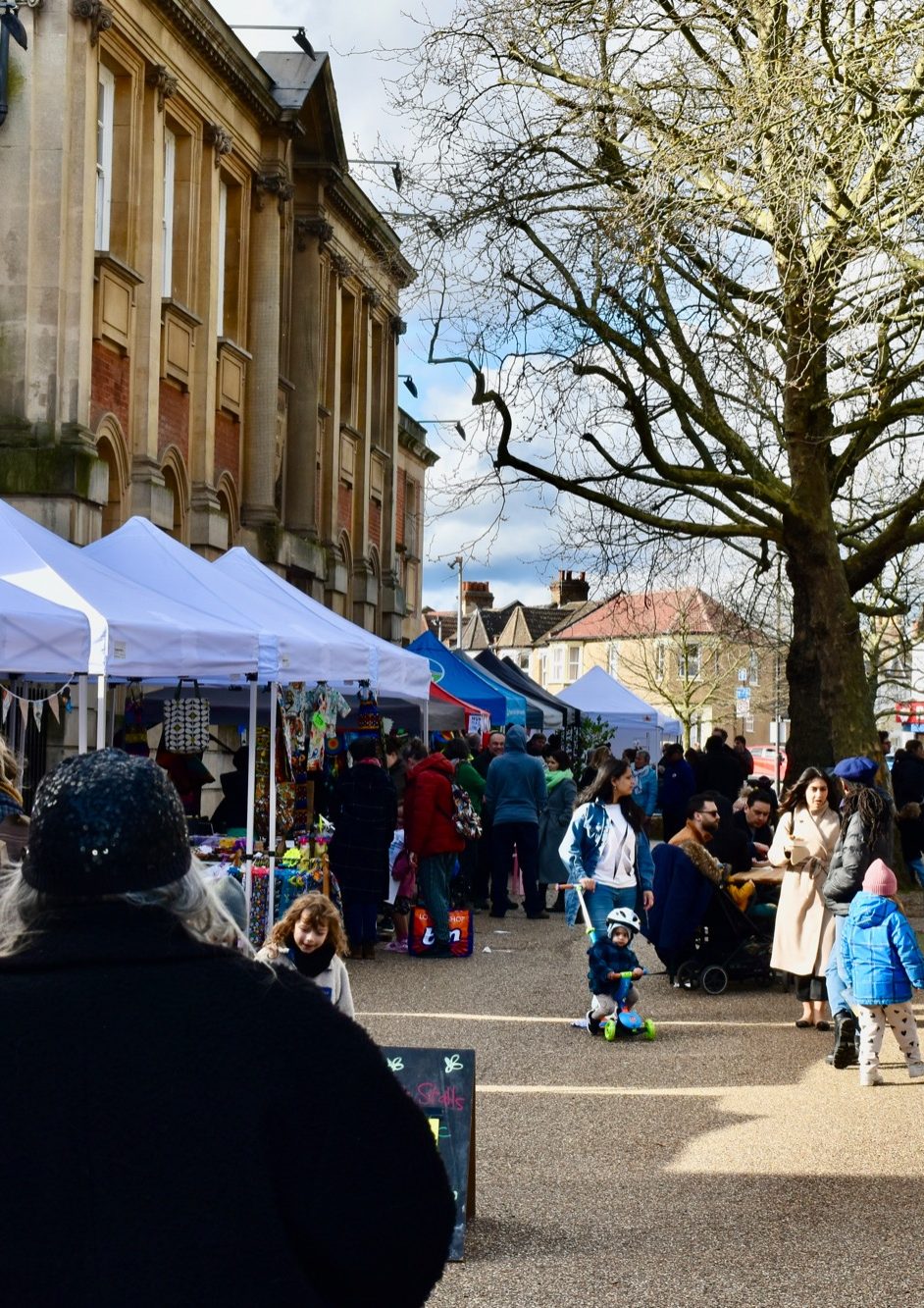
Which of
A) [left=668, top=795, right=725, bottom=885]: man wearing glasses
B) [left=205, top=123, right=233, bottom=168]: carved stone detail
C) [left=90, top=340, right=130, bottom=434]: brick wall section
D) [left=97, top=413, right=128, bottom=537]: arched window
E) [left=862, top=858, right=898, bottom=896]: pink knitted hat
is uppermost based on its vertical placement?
[left=205, top=123, right=233, bottom=168]: carved stone detail

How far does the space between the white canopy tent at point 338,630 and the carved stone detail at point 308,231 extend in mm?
16166

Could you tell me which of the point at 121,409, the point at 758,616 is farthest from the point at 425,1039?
the point at 758,616

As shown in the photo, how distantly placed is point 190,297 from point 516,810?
10.2 meters

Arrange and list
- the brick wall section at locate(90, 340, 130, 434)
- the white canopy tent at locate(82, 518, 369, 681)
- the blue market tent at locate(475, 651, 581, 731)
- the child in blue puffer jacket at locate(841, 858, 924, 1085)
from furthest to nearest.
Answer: the blue market tent at locate(475, 651, 581, 731)
the brick wall section at locate(90, 340, 130, 434)
the white canopy tent at locate(82, 518, 369, 681)
the child in blue puffer jacket at locate(841, 858, 924, 1085)

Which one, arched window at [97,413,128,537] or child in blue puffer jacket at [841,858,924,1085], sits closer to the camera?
child in blue puffer jacket at [841,858,924,1085]

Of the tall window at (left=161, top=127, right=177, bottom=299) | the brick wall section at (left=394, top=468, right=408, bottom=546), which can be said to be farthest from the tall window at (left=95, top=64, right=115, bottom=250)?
the brick wall section at (left=394, top=468, right=408, bottom=546)

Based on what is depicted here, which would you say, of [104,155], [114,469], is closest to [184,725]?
[114,469]

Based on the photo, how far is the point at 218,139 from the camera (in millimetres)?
25828

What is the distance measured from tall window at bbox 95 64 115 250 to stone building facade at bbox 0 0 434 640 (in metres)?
0.03

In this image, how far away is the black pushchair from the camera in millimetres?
13156

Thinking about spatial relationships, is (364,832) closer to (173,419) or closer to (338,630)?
(338,630)

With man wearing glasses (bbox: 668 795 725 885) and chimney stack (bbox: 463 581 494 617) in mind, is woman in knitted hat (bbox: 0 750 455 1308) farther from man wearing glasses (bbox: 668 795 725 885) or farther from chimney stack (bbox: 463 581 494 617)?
chimney stack (bbox: 463 581 494 617)

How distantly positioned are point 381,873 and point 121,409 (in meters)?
9.69

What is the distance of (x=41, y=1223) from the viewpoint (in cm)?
212
